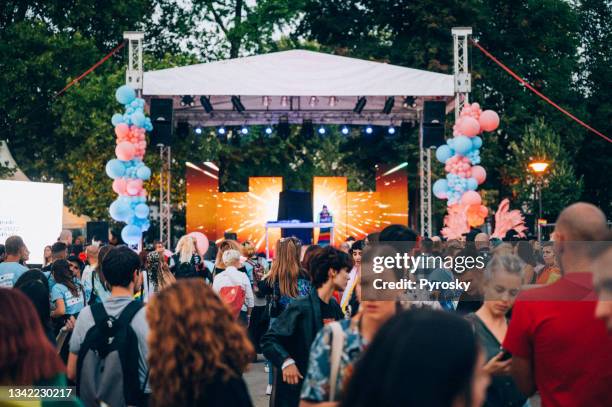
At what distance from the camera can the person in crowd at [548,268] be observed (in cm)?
858

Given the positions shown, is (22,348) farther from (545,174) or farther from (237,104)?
(545,174)

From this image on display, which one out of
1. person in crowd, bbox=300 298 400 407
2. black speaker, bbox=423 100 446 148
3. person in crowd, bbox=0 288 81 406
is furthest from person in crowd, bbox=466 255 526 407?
black speaker, bbox=423 100 446 148

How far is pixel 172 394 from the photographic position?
10.3ft

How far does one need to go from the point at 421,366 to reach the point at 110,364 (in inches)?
120

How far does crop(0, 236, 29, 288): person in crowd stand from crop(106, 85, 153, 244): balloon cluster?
30.7 ft

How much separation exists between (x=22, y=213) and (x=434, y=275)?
9.64 meters

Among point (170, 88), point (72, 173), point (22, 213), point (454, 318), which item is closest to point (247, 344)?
point (454, 318)

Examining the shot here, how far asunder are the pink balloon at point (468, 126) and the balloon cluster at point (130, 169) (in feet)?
21.2

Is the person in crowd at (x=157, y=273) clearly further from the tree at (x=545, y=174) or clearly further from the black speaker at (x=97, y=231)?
Result: the tree at (x=545, y=174)

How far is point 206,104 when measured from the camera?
2041 cm

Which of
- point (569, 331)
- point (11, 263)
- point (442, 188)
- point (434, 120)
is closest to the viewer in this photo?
point (569, 331)

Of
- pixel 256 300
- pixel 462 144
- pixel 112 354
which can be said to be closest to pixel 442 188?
pixel 462 144

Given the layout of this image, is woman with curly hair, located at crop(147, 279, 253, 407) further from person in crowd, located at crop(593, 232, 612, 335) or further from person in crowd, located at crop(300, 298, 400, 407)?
person in crowd, located at crop(593, 232, 612, 335)

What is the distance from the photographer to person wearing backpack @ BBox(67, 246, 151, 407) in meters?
4.61
